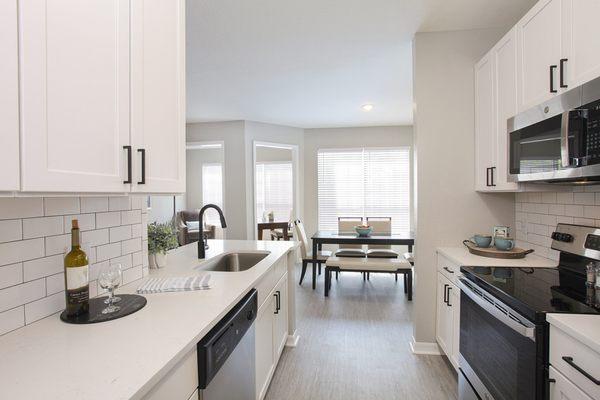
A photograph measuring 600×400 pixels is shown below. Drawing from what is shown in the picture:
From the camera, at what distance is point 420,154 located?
2512mm

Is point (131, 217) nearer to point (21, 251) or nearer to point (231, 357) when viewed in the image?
point (21, 251)

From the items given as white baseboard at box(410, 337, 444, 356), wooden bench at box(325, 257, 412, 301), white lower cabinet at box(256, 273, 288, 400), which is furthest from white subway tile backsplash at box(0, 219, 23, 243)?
wooden bench at box(325, 257, 412, 301)

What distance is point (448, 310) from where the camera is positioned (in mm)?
2203

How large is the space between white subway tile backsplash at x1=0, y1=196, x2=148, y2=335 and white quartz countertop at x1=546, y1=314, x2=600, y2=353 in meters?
1.73

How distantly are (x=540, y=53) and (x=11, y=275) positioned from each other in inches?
98.5

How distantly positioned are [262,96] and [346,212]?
278 cm

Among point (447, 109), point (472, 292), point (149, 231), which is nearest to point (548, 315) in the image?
point (472, 292)

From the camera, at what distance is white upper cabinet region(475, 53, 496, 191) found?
7.15 feet

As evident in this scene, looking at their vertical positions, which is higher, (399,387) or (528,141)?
(528,141)

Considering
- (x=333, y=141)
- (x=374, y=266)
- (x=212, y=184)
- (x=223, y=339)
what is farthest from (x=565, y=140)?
(x=212, y=184)

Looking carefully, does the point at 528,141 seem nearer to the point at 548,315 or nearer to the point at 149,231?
the point at 548,315

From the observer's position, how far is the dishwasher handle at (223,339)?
1.03m

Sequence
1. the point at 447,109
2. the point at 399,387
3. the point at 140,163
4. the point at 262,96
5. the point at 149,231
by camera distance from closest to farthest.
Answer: the point at 140,163, the point at 149,231, the point at 399,387, the point at 447,109, the point at 262,96

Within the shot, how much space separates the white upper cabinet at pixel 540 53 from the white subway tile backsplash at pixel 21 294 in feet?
7.65
